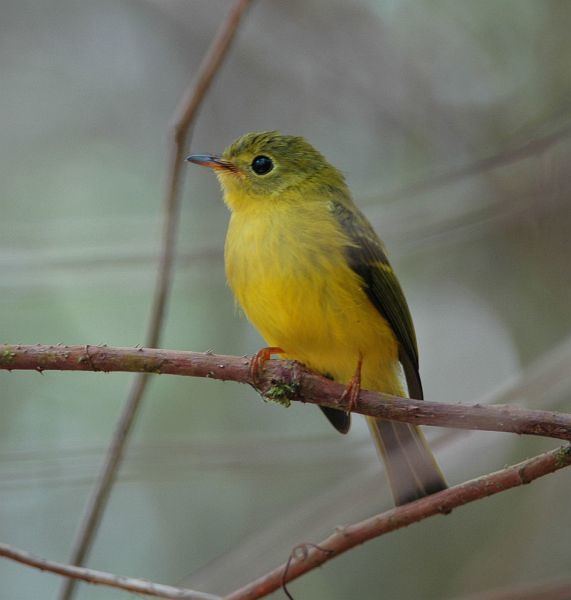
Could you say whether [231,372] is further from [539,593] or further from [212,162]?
[212,162]

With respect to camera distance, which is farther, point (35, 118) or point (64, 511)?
point (35, 118)

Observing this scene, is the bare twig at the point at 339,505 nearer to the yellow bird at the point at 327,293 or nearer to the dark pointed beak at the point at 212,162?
the yellow bird at the point at 327,293

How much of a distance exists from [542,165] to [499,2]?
2.56 m

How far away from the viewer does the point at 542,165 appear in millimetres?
4238

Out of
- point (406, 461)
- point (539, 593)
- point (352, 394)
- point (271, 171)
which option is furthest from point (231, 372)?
point (271, 171)

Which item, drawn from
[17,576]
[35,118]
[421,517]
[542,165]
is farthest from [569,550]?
[35,118]

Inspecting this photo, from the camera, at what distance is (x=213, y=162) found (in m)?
4.09

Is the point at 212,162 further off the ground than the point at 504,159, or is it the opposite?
the point at 212,162

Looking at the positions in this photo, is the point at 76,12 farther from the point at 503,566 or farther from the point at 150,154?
the point at 503,566

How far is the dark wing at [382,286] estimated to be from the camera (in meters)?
3.59

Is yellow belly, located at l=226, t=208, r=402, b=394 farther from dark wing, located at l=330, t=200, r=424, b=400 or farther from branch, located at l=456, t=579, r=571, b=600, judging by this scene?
branch, located at l=456, t=579, r=571, b=600

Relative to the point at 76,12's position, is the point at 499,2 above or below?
below

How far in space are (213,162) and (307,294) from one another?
3.34 feet

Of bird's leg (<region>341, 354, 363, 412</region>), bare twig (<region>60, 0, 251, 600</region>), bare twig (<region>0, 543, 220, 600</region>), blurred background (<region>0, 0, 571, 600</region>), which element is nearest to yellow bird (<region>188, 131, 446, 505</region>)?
bird's leg (<region>341, 354, 363, 412</region>)
